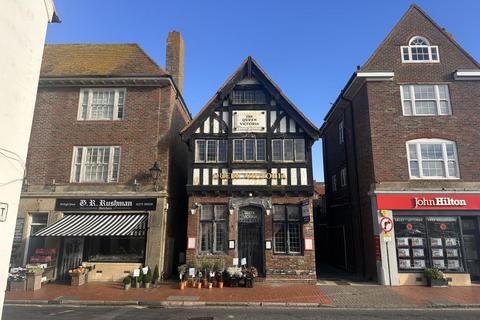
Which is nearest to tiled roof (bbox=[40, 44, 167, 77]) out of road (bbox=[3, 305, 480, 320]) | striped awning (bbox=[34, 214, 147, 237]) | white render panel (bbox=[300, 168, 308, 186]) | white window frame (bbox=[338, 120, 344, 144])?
striped awning (bbox=[34, 214, 147, 237])

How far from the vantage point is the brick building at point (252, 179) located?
1589 cm

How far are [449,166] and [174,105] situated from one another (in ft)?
48.9

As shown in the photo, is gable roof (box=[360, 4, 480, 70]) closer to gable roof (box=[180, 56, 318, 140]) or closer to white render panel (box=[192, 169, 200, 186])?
gable roof (box=[180, 56, 318, 140])

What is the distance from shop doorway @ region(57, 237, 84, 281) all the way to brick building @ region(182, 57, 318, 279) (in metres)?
5.60

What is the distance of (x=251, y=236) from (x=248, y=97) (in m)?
7.30

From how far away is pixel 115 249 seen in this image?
16.3 meters

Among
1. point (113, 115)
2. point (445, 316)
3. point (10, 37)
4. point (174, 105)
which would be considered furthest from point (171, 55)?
point (445, 316)

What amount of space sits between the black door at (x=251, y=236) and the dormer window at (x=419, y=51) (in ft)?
37.1

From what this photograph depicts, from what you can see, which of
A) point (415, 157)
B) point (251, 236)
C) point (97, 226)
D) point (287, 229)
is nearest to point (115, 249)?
point (97, 226)

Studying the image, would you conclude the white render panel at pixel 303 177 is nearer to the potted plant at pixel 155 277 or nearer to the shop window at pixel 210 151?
the shop window at pixel 210 151

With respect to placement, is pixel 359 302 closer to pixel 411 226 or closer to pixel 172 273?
pixel 411 226

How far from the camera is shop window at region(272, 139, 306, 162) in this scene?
16.8 meters

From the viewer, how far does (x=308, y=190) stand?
16.2 meters

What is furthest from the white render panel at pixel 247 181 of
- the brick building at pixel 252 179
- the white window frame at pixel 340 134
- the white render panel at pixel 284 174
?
the white window frame at pixel 340 134
